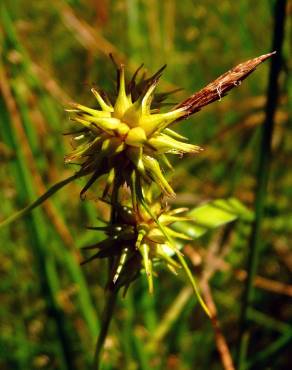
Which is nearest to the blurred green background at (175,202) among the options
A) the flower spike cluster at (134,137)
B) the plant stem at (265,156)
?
the plant stem at (265,156)

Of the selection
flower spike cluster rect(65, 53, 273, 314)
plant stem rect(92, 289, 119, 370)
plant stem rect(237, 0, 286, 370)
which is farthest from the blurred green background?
flower spike cluster rect(65, 53, 273, 314)

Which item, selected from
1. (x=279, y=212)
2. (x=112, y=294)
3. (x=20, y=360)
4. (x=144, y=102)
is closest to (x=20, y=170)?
(x=20, y=360)

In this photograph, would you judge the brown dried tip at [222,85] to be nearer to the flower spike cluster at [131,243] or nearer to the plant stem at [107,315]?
the flower spike cluster at [131,243]

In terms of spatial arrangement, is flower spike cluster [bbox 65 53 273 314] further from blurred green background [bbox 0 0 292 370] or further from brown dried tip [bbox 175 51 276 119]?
blurred green background [bbox 0 0 292 370]

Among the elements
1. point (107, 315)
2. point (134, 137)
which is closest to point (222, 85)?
point (134, 137)

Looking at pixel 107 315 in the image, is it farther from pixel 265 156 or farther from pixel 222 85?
pixel 265 156

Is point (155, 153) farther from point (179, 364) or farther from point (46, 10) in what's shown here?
point (46, 10)
